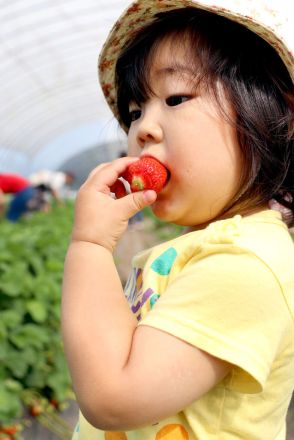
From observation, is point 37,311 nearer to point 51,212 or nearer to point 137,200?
point 137,200

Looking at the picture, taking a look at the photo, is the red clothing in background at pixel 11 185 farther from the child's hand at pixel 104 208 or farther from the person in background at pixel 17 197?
the child's hand at pixel 104 208

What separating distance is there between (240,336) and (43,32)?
14878 millimetres

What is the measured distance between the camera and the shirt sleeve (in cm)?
98

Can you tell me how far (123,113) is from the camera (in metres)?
1.66

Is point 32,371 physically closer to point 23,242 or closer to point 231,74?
point 23,242

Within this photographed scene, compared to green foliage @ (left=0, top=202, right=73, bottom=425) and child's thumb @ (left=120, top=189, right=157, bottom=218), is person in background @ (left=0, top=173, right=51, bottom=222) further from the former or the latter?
child's thumb @ (left=120, top=189, right=157, bottom=218)

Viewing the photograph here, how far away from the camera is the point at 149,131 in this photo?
121cm

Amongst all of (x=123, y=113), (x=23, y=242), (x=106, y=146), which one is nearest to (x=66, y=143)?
(x=106, y=146)

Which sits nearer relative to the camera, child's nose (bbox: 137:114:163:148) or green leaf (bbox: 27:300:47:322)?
child's nose (bbox: 137:114:163:148)

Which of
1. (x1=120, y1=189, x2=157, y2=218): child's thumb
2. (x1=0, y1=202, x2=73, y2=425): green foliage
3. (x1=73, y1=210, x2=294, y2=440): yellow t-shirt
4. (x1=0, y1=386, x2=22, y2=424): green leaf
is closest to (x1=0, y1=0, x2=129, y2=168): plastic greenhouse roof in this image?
(x1=0, y1=202, x2=73, y2=425): green foliage

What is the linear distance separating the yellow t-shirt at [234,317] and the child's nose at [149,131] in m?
0.24

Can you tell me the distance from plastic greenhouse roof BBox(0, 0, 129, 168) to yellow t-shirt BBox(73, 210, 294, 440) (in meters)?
9.98

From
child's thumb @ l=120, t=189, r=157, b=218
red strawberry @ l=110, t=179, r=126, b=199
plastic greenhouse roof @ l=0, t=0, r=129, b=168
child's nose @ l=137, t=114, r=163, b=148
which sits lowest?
plastic greenhouse roof @ l=0, t=0, r=129, b=168

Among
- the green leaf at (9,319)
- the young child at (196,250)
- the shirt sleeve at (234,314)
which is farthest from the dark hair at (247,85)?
the green leaf at (9,319)
